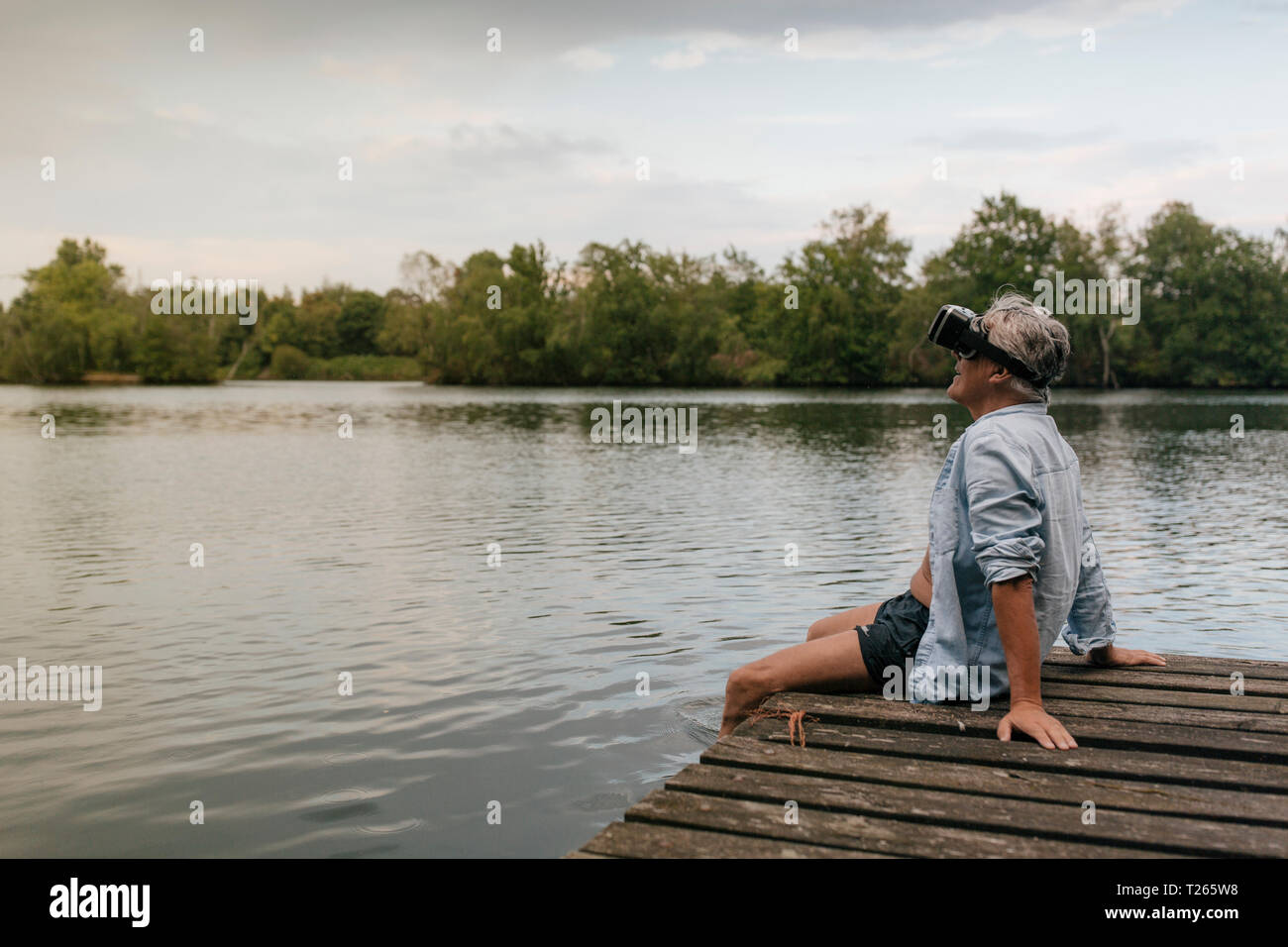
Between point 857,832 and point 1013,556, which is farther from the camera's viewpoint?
point 1013,556

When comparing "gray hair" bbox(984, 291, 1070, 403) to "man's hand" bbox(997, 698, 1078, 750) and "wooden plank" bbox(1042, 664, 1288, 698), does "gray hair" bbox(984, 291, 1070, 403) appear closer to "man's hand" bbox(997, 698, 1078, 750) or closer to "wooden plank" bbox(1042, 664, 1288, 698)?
"man's hand" bbox(997, 698, 1078, 750)

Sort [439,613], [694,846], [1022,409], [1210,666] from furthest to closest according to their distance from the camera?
[439,613]
[1210,666]
[1022,409]
[694,846]

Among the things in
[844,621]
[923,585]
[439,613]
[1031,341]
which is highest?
[1031,341]

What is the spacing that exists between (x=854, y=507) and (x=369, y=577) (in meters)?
9.62

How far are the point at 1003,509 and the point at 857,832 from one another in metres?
1.38

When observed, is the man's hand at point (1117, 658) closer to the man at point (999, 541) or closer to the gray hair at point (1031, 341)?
the man at point (999, 541)

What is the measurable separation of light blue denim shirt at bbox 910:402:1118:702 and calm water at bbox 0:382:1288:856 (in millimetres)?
2184

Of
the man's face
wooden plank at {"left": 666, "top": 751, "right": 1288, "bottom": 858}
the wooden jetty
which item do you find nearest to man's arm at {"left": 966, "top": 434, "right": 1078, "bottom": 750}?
the wooden jetty

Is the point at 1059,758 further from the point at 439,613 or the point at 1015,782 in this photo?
the point at 439,613

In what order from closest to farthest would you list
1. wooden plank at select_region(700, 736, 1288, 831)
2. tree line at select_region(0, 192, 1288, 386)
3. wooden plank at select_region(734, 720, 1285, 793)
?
wooden plank at select_region(700, 736, 1288, 831)
wooden plank at select_region(734, 720, 1285, 793)
tree line at select_region(0, 192, 1288, 386)

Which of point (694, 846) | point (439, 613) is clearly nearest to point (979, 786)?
point (694, 846)

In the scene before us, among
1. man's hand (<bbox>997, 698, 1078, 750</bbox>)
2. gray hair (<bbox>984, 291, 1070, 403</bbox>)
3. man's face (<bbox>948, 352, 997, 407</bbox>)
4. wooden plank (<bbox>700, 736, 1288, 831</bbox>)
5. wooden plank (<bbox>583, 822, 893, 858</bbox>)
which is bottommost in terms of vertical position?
wooden plank (<bbox>700, 736, 1288, 831</bbox>)

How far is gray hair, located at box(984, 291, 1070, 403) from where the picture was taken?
4250mm

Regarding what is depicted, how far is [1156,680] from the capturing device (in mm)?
5227
